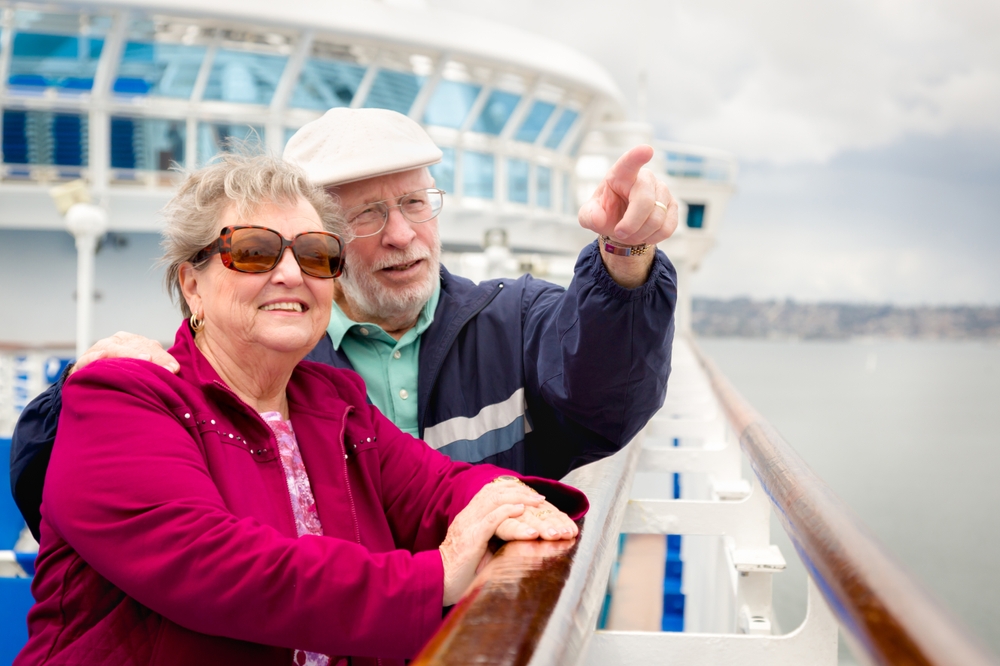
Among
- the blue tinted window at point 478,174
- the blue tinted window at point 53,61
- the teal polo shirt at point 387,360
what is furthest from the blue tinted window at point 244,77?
the teal polo shirt at point 387,360

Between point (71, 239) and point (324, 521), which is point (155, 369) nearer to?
point (324, 521)

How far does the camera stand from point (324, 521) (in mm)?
1604

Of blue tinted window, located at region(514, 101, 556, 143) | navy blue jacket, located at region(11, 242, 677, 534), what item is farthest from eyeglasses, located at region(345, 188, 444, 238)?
blue tinted window, located at region(514, 101, 556, 143)

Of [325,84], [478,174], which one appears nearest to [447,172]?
[478,174]

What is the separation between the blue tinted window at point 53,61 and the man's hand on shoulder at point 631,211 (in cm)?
1335

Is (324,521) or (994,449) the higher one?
(324,521)

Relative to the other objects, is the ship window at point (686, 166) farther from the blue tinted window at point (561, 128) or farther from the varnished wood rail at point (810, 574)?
the varnished wood rail at point (810, 574)

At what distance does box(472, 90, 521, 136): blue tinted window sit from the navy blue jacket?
46.1 feet

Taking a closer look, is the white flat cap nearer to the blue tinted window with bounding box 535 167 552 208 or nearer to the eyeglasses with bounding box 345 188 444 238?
the eyeglasses with bounding box 345 188 444 238

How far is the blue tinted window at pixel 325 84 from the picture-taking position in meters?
14.2

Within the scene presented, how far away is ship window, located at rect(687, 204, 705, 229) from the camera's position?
29.2m

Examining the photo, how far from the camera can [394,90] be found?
14922mm

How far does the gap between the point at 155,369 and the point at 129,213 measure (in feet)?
45.8

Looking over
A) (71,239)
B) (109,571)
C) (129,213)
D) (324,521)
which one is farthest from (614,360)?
(71,239)
